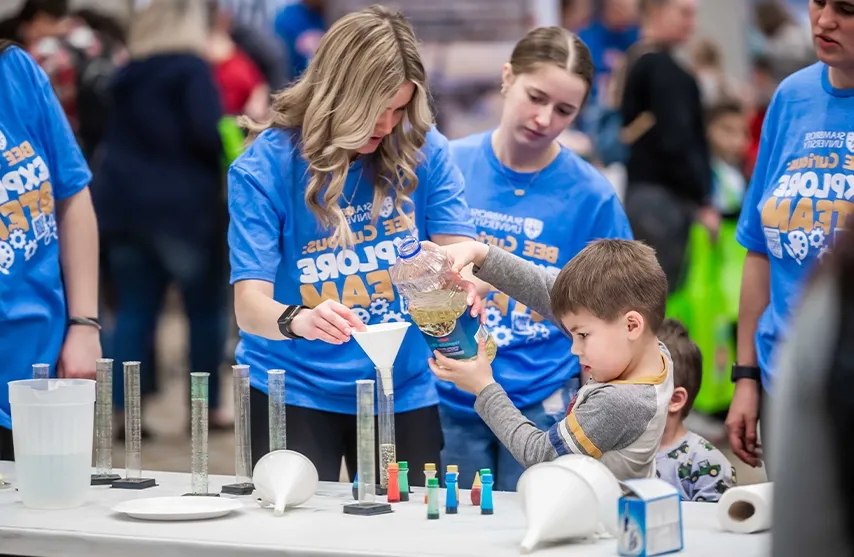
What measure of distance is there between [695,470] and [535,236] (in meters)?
0.75

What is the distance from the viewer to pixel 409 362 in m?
2.84

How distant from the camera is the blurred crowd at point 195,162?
5.96 meters

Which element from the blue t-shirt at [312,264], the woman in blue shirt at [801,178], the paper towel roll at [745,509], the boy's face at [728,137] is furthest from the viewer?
the boy's face at [728,137]

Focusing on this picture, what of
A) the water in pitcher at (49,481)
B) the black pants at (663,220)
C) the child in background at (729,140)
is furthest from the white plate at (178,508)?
the child in background at (729,140)

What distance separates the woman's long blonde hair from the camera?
2725mm

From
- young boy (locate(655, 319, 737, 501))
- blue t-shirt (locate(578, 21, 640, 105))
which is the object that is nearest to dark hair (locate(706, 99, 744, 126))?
blue t-shirt (locate(578, 21, 640, 105))

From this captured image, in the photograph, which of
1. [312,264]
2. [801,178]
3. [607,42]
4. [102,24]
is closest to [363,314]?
[312,264]

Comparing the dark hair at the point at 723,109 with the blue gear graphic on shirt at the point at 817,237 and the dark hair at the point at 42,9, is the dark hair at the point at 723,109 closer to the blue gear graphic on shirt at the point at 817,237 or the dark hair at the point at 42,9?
the dark hair at the point at 42,9

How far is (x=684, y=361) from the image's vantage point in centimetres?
327

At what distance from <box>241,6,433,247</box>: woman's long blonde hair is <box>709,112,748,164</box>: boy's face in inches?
183

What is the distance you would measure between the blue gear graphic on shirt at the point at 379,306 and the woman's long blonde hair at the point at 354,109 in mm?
147

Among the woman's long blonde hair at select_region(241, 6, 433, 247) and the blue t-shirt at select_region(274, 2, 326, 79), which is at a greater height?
the blue t-shirt at select_region(274, 2, 326, 79)

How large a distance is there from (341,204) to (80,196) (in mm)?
699

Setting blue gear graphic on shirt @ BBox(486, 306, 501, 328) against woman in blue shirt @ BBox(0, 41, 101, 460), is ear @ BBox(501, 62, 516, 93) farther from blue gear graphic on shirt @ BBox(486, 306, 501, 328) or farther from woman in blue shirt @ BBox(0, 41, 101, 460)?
woman in blue shirt @ BBox(0, 41, 101, 460)
